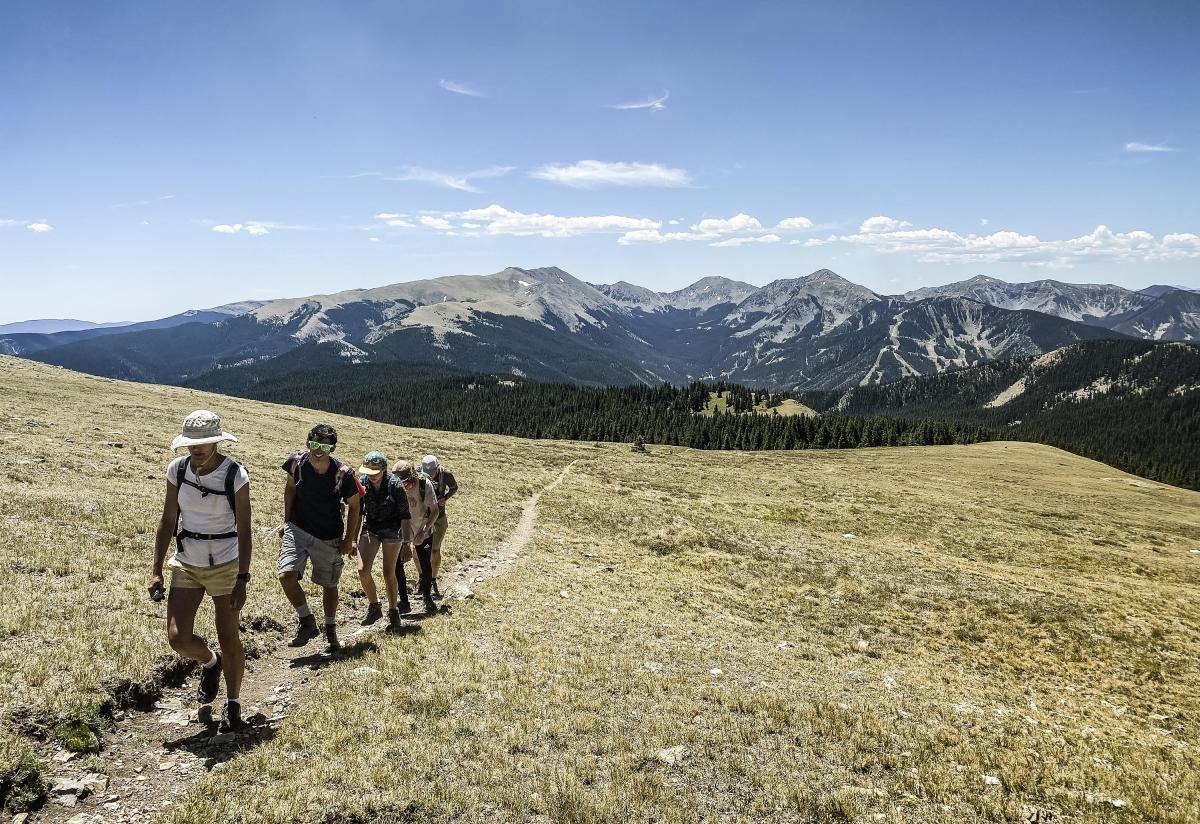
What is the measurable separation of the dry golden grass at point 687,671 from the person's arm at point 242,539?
215 cm

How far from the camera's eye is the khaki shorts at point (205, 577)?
8.06 metres

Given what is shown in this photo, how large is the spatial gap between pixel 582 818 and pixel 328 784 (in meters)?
3.28

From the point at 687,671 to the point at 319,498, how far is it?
29.1ft

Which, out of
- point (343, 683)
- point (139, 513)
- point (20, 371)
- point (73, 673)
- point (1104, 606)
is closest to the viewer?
point (73, 673)

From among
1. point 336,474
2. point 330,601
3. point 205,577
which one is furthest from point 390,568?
point 205,577

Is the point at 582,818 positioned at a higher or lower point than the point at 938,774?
higher

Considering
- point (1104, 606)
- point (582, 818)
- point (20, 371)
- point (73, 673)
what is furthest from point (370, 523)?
point (20, 371)

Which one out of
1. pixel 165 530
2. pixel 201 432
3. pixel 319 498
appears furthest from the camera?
pixel 319 498

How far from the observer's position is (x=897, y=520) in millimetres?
41156

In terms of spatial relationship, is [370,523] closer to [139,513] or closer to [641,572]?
[139,513]

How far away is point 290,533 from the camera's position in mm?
10680

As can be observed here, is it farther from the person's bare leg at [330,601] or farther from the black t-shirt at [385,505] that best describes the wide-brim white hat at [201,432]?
the black t-shirt at [385,505]

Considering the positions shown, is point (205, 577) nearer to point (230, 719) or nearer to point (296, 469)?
point (230, 719)

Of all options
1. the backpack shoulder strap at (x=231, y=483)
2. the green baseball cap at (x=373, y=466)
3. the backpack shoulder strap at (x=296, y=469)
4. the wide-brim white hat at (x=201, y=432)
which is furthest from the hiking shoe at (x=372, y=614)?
the wide-brim white hat at (x=201, y=432)
